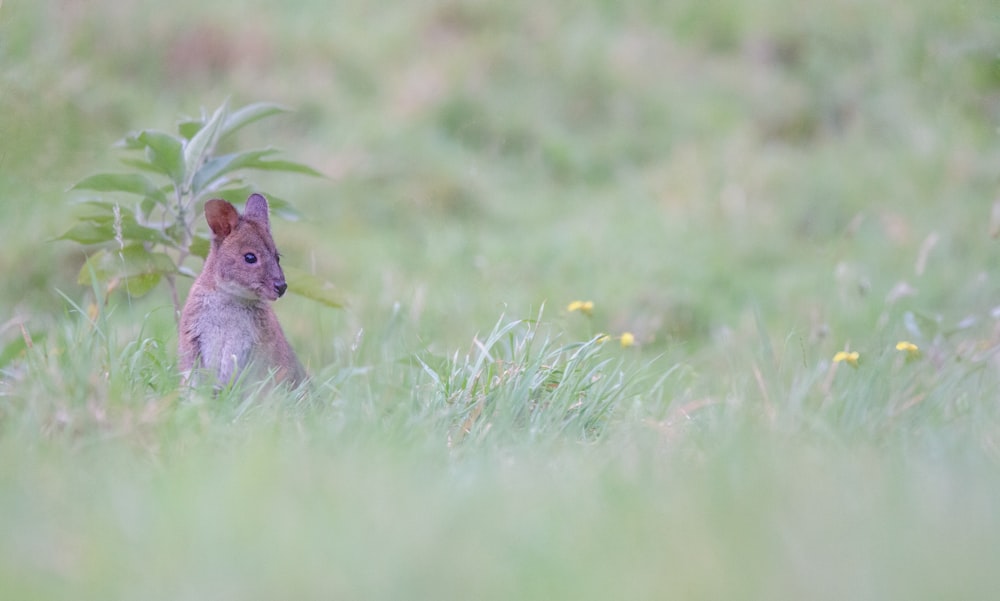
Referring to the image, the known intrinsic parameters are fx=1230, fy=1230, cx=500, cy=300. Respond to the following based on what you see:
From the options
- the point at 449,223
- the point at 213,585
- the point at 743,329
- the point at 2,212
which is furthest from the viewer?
the point at 449,223

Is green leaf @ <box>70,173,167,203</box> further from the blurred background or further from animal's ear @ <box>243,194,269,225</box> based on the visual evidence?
the blurred background

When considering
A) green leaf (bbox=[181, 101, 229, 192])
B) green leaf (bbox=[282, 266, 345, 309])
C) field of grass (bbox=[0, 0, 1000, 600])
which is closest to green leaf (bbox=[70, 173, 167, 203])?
green leaf (bbox=[181, 101, 229, 192])

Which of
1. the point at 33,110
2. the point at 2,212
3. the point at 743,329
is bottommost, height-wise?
the point at 743,329

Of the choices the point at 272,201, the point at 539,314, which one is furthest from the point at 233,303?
the point at 539,314

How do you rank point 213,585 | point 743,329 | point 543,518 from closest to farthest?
1. point 213,585
2. point 543,518
3. point 743,329

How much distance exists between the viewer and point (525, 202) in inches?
324

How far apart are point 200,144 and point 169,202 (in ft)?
0.89

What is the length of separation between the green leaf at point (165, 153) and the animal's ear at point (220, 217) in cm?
14

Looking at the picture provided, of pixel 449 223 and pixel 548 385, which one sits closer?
pixel 548 385

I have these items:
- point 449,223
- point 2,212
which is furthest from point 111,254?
point 449,223

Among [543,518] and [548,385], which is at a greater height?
[543,518]

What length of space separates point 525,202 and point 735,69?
261 centimetres

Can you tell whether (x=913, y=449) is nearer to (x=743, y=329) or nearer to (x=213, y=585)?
(x=213, y=585)

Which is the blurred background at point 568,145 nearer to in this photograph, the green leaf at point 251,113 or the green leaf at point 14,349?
the green leaf at point 251,113
